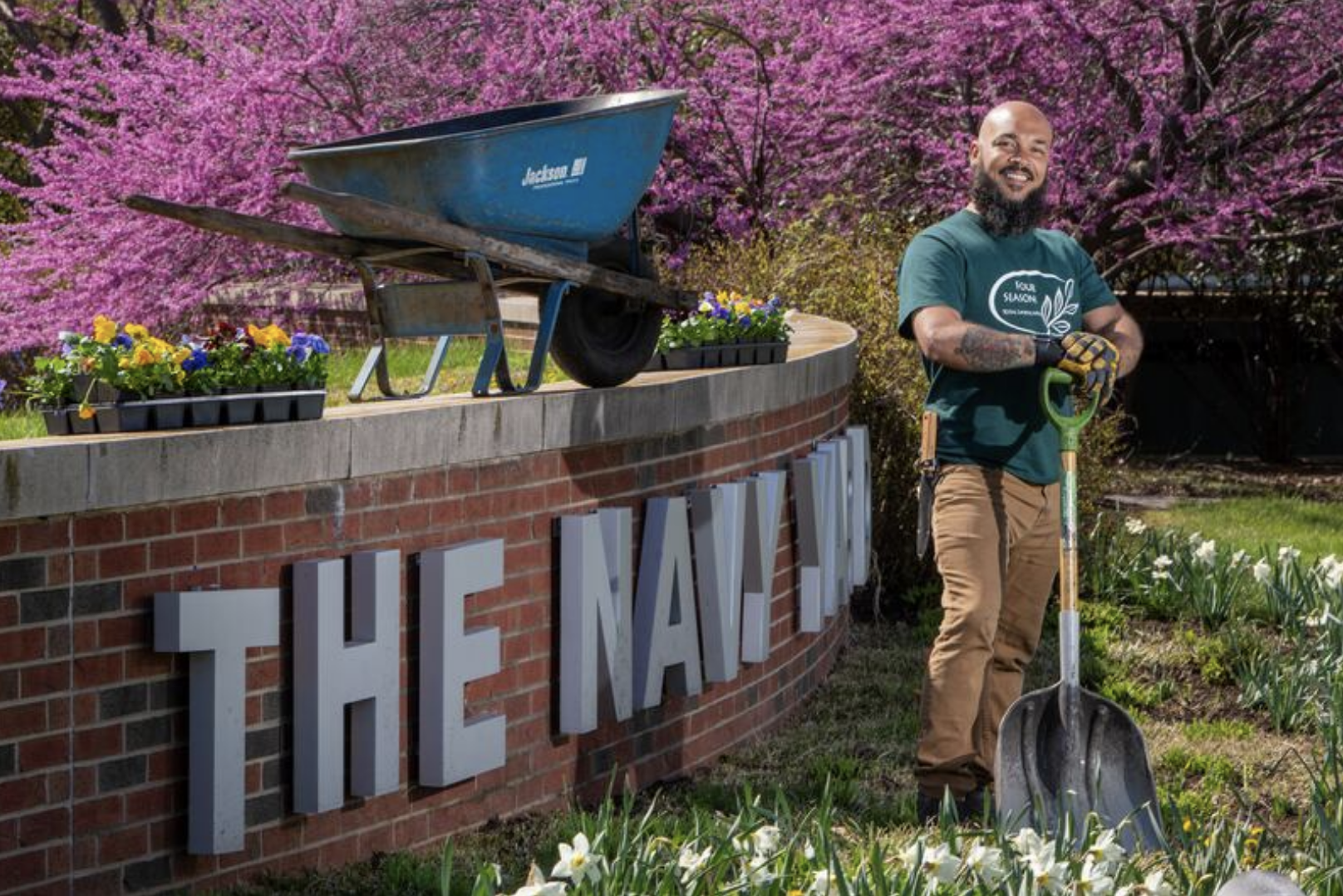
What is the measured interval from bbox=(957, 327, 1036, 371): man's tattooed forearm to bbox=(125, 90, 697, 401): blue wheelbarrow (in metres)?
1.32

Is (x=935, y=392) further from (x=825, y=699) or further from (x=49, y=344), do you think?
(x=49, y=344)

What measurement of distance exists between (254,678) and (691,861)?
1.33 metres

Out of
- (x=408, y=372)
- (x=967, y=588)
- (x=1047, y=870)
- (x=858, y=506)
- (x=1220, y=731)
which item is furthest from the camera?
(x=408, y=372)

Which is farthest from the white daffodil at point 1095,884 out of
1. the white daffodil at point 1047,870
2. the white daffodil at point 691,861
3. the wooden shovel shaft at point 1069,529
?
the wooden shovel shaft at point 1069,529

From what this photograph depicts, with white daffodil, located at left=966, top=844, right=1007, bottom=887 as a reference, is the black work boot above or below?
below

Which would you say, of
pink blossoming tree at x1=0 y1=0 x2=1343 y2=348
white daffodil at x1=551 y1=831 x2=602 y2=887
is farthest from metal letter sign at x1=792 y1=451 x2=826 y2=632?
pink blossoming tree at x1=0 y1=0 x2=1343 y2=348

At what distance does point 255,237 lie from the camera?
583 centimetres

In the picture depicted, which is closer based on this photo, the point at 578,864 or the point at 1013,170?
the point at 578,864

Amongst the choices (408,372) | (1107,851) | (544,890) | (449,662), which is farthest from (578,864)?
(408,372)

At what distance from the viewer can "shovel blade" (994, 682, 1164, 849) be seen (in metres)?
5.36

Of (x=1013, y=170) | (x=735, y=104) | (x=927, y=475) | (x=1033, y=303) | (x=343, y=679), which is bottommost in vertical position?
(x=343, y=679)

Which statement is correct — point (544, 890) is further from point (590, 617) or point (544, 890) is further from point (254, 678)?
point (590, 617)

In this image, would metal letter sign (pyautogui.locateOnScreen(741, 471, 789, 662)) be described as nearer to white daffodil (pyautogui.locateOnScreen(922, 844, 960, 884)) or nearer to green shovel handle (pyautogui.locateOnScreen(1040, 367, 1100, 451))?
green shovel handle (pyautogui.locateOnScreen(1040, 367, 1100, 451))

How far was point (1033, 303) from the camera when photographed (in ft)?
19.1
